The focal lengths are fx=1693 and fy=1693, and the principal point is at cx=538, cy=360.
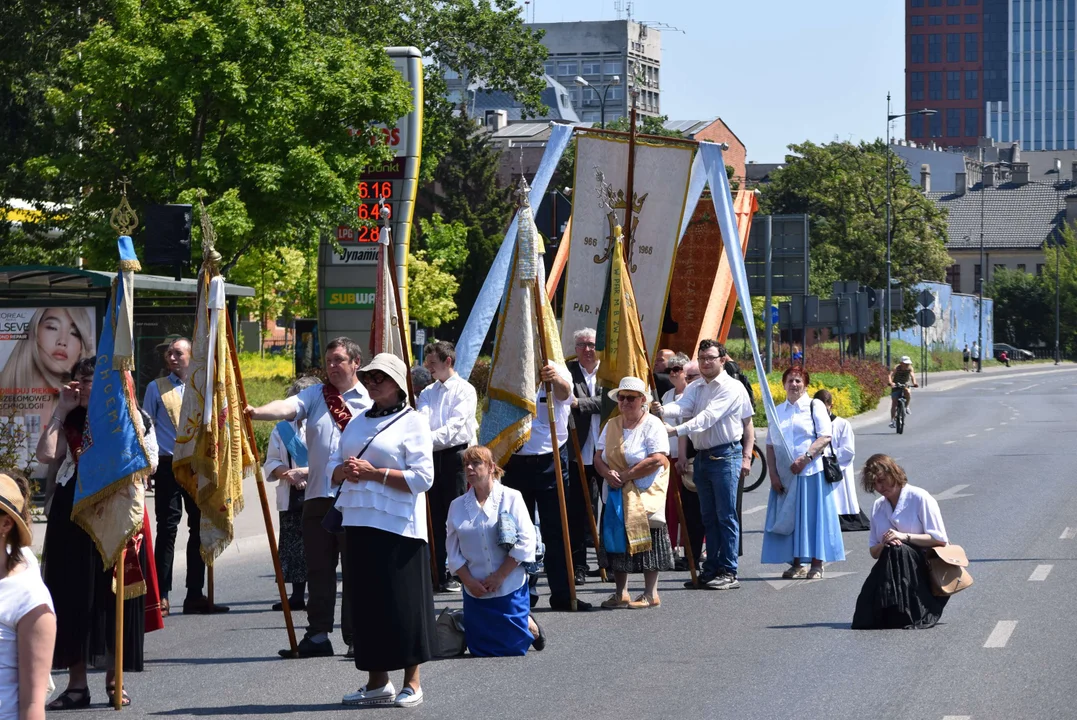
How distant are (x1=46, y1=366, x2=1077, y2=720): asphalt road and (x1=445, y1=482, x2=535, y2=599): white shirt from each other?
0.52 m

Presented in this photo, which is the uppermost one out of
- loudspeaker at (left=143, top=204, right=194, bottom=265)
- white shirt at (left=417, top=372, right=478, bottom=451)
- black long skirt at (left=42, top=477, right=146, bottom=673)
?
loudspeaker at (left=143, top=204, right=194, bottom=265)

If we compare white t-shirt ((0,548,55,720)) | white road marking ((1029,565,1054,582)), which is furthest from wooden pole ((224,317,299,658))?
white road marking ((1029,565,1054,582))

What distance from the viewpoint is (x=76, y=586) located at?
8.67 m

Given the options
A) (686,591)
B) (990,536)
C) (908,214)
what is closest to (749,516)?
(990,536)

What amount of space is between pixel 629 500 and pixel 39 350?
825 centimetres

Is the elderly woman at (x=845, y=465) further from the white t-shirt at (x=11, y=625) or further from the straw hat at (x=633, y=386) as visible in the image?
the white t-shirt at (x=11, y=625)

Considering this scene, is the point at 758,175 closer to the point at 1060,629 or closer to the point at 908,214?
the point at 908,214

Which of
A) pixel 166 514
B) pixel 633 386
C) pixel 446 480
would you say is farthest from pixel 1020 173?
pixel 166 514

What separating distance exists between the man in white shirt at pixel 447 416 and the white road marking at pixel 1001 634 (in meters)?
3.89

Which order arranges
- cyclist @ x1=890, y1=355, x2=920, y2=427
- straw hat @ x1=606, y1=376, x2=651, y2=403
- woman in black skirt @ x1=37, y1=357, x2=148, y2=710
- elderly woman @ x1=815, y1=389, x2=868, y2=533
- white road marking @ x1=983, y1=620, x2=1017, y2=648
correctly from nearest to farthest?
woman in black skirt @ x1=37, y1=357, x2=148, y2=710
white road marking @ x1=983, y1=620, x2=1017, y2=648
straw hat @ x1=606, y1=376, x2=651, y2=403
elderly woman @ x1=815, y1=389, x2=868, y2=533
cyclist @ x1=890, y1=355, x2=920, y2=427

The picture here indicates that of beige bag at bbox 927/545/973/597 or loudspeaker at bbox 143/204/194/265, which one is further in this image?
loudspeaker at bbox 143/204/194/265

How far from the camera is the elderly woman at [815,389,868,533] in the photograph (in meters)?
13.9

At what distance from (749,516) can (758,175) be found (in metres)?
129

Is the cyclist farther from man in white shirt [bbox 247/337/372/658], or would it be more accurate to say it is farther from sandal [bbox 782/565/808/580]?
man in white shirt [bbox 247/337/372/658]
